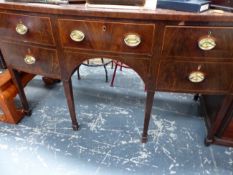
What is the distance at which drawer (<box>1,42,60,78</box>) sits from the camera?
→ 0.96 meters

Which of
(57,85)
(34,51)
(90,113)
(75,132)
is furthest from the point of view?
(57,85)

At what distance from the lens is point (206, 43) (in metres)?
0.76

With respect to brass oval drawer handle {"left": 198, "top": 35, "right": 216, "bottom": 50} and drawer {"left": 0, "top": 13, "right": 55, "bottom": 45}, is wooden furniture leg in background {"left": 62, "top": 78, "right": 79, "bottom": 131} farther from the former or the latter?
brass oval drawer handle {"left": 198, "top": 35, "right": 216, "bottom": 50}

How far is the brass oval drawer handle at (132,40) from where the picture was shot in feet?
2.61

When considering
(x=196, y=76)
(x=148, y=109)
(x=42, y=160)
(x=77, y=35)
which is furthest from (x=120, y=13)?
(x=42, y=160)

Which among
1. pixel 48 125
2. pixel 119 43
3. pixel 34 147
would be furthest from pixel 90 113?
pixel 119 43

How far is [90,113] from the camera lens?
1.44m

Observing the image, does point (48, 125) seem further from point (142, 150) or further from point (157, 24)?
point (157, 24)

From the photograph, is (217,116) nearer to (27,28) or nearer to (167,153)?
(167,153)

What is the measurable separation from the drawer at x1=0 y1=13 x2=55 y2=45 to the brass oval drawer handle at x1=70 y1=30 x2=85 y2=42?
0.10 m

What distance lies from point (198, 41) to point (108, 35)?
36 cm

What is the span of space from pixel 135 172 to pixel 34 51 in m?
0.82

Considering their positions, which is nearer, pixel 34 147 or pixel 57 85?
pixel 34 147

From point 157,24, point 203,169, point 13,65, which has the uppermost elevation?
point 157,24
